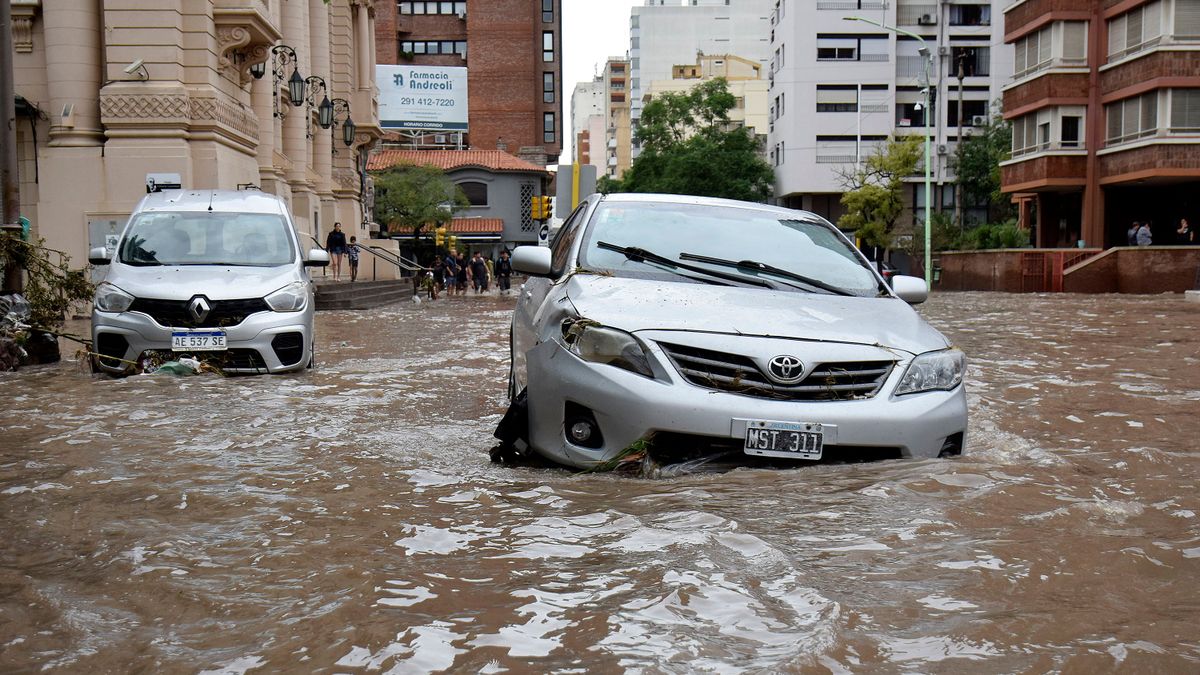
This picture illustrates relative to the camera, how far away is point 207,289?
10.7 meters

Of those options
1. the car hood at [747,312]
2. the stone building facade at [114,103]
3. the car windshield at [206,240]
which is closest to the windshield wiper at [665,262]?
the car hood at [747,312]

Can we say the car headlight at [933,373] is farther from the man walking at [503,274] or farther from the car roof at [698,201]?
the man walking at [503,274]

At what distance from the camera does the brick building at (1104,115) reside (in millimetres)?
38906

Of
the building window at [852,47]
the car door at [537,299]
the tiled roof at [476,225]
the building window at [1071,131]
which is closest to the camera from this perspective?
the car door at [537,299]

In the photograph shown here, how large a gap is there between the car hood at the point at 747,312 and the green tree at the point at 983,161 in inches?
2471

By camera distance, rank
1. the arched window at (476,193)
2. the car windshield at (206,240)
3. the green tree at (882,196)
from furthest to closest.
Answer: the arched window at (476,193) < the green tree at (882,196) < the car windshield at (206,240)

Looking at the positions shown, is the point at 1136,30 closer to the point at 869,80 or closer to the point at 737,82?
the point at 869,80

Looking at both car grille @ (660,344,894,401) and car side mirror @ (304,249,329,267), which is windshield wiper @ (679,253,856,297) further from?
car side mirror @ (304,249,329,267)

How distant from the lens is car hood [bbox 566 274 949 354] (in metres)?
5.54

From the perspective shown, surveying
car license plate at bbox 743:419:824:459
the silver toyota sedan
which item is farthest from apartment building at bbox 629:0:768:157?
car license plate at bbox 743:419:824:459

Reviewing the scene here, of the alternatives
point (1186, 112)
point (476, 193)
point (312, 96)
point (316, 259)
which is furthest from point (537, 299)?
point (476, 193)

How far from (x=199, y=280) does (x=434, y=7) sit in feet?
258

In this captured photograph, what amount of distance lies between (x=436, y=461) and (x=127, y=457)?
1.69m

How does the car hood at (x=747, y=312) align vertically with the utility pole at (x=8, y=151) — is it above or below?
below
